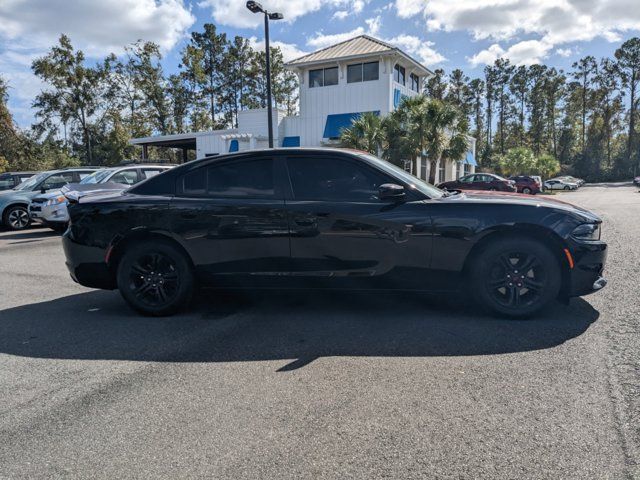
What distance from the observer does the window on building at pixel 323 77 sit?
25.3 m

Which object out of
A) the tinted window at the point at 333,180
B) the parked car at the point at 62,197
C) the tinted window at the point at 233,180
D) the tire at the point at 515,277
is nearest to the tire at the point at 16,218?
the parked car at the point at 62,197

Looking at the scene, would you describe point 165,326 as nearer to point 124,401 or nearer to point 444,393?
point 124,401

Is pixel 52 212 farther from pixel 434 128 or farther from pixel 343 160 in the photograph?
pixel 434 128

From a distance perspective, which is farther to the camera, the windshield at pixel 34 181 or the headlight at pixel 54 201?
the windshield at pixel 34 181

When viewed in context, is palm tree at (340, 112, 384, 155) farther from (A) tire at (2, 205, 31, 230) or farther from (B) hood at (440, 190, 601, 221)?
(B) hood at (440, 190, 601, 221)

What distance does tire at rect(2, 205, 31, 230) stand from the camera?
12.8 meters

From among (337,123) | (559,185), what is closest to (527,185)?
(559,185)

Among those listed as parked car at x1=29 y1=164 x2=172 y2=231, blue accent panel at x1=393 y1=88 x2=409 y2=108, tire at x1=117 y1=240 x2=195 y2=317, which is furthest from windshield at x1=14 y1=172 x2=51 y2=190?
blue accent panel at x1=393 y1=88 x2=409 y2=108

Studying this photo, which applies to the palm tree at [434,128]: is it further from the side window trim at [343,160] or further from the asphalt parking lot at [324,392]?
the side window trim at [343,160]

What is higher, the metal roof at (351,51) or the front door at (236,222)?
the metal roof at (351,51)

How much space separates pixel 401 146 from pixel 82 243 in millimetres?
19327

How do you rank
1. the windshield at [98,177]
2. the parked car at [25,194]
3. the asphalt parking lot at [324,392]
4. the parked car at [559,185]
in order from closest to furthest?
1. the asphalt parking lot at [324,392]
2. the windshield at [98,177]
3. the parked car at [25,194]
4. the parked car at [559,185]

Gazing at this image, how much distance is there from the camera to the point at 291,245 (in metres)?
4.33

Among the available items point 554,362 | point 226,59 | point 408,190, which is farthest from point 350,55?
point 226,59
